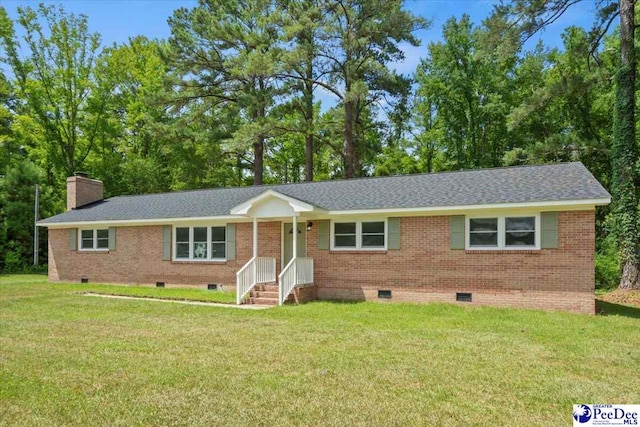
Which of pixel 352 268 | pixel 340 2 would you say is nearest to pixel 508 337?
pixel 352 268

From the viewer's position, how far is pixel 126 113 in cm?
3431

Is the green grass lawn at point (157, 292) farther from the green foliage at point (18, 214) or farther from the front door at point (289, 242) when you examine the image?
the green foliage at point (18, 214)

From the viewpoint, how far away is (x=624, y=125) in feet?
52.7

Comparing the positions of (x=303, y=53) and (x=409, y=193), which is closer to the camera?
(x=409, y=193)

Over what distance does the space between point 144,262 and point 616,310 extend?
625 inches

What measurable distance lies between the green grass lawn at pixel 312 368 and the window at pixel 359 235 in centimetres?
317

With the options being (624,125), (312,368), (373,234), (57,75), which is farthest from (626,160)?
(57,75)

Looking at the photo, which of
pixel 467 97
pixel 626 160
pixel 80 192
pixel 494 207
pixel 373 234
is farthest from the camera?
pixel 467 97

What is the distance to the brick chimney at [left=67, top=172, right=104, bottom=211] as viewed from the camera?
2200 cm

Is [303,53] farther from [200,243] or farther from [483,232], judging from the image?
[483,232]

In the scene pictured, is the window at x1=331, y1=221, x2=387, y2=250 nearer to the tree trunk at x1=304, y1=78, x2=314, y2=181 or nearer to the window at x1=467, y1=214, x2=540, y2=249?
the window at x1=467, y1=214, x2=540, y2=249

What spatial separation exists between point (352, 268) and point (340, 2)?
1785 cm

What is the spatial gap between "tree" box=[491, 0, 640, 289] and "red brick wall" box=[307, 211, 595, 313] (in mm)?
5599

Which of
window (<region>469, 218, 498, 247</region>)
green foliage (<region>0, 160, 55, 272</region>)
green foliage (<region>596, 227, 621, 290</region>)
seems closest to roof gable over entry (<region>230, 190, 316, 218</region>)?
window (<region>469, 218, 498, 247</region>)
